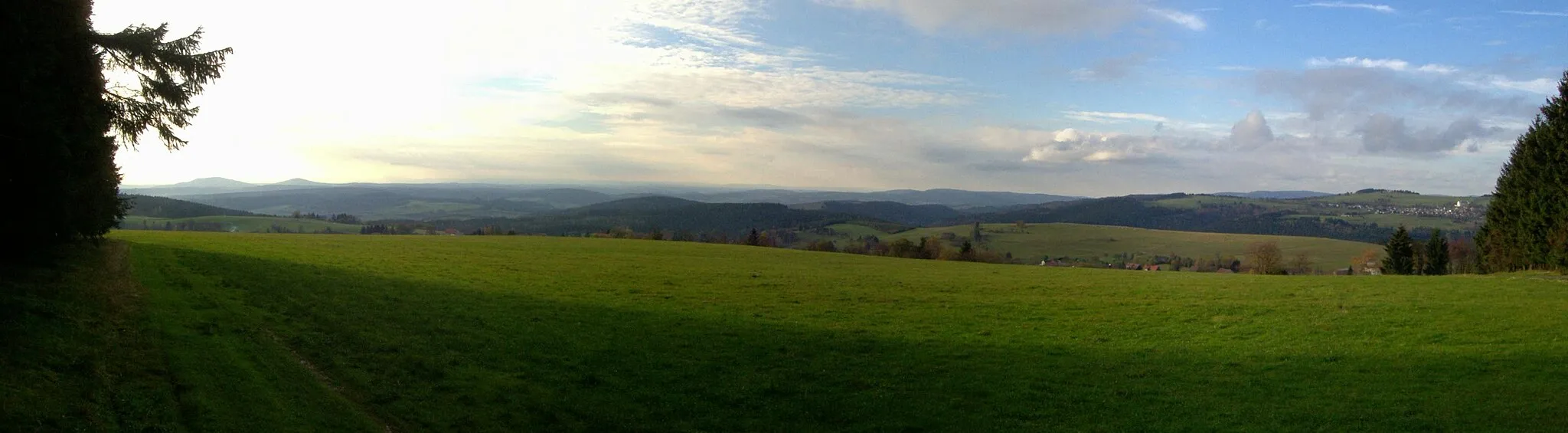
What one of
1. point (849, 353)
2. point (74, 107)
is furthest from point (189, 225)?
point (849, 353)

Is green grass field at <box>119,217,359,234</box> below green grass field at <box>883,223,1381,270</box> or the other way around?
the other way around

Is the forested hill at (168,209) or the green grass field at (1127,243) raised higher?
the forested hill at (168,209)

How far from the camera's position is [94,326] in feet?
44.1

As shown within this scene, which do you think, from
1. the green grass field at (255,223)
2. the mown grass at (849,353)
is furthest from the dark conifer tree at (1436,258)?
the green grass field at (255,223)

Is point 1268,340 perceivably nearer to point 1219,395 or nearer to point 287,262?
point 1219,395

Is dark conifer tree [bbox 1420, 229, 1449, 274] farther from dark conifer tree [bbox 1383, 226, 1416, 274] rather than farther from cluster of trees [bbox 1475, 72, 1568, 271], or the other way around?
cluster of trees [bbox 1475, 72, 1568, 271]

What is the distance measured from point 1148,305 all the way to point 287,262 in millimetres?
36422

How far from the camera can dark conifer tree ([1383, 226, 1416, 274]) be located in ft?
218

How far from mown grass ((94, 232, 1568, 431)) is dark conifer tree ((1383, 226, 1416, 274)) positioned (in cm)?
4435

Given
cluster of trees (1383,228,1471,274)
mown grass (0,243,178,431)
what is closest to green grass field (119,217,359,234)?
mown grass (0,243,178,431)

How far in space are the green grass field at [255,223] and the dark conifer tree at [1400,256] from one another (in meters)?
121

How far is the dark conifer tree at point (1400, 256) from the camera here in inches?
2613

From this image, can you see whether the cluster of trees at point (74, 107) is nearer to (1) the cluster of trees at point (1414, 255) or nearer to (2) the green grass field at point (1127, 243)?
(1) the cluster of trees at point (1414, 255)

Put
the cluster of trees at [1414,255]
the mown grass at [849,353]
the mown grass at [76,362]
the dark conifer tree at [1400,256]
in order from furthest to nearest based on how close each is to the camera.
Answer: the dark conifer tree at [1400,256], the cluster of trees at [1414,255], the mown grass at [849,353], the mown grass at [76,362]
